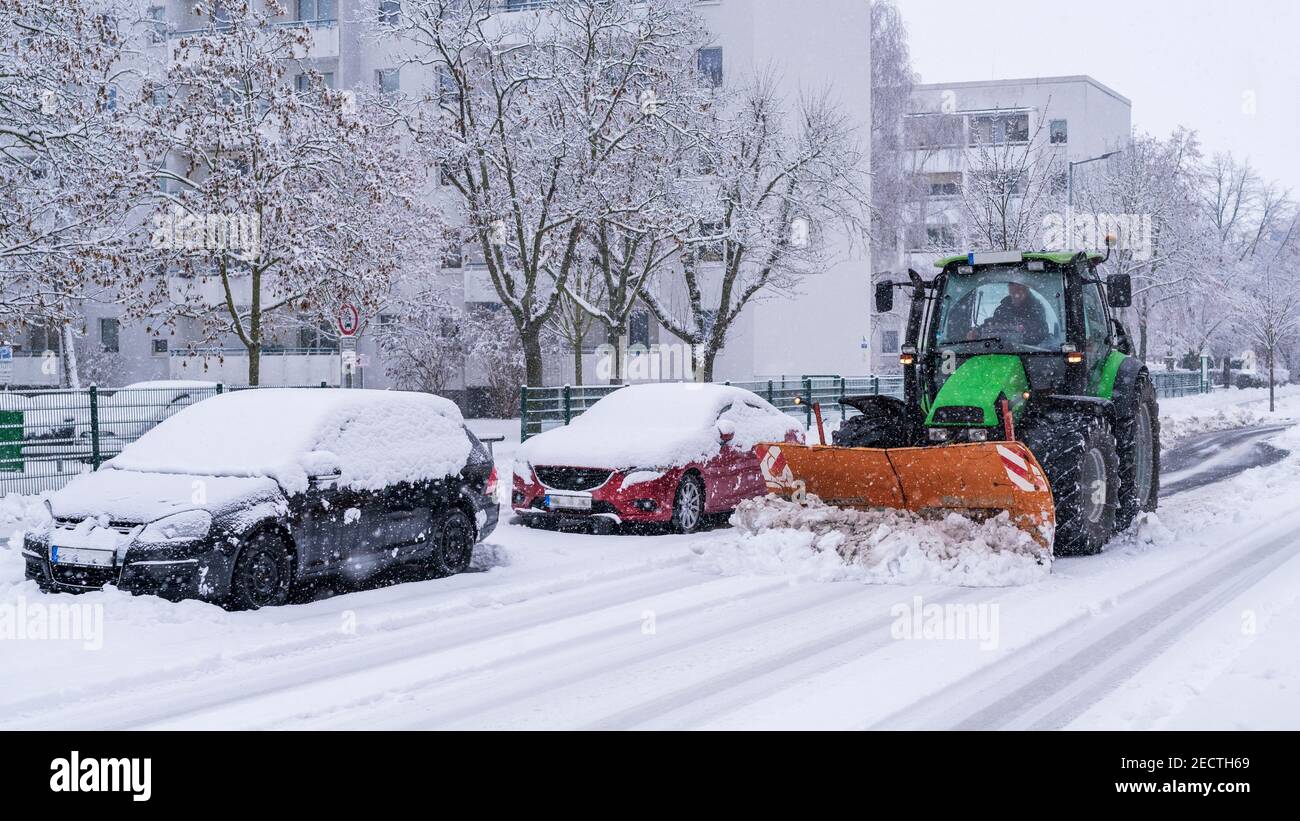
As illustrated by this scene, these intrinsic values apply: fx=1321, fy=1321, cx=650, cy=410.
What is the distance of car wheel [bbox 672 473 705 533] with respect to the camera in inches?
529

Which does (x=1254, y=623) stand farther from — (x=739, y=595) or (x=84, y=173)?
(x=84, y=173)

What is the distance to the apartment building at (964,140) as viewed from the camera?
5016 centimetres

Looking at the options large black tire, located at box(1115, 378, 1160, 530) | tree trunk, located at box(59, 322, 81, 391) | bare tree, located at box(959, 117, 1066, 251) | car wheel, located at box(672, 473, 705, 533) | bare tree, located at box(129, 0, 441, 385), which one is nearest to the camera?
large black tire, located at box(1115, 378, 1160, 530)

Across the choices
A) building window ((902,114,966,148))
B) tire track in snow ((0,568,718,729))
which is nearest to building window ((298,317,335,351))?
building window ((902,114,966,148))

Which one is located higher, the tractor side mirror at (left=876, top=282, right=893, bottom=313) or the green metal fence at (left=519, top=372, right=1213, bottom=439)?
the tractor side mirror at (left=876, top=282, right=893, bottom=313)

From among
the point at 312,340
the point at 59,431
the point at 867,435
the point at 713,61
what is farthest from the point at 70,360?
the point at 867,435

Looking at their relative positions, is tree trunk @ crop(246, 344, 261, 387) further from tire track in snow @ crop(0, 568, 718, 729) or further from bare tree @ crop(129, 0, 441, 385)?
tire track in snow @ crop(0, 568, 718, 729)

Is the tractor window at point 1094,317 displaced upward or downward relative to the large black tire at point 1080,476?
upward

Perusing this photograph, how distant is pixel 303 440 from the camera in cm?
962

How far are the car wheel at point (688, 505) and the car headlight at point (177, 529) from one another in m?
5.73

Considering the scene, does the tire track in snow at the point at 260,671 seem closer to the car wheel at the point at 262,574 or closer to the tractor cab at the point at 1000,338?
the car wheel at the point at 262,574

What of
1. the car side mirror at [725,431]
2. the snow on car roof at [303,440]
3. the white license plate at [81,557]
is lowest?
the white license plate at [81,557]

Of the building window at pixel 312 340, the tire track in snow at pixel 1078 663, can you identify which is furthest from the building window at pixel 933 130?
the tire track in snow at pixel 1078 663

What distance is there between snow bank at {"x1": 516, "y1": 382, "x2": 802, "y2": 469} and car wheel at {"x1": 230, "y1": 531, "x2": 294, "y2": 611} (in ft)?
15.1
